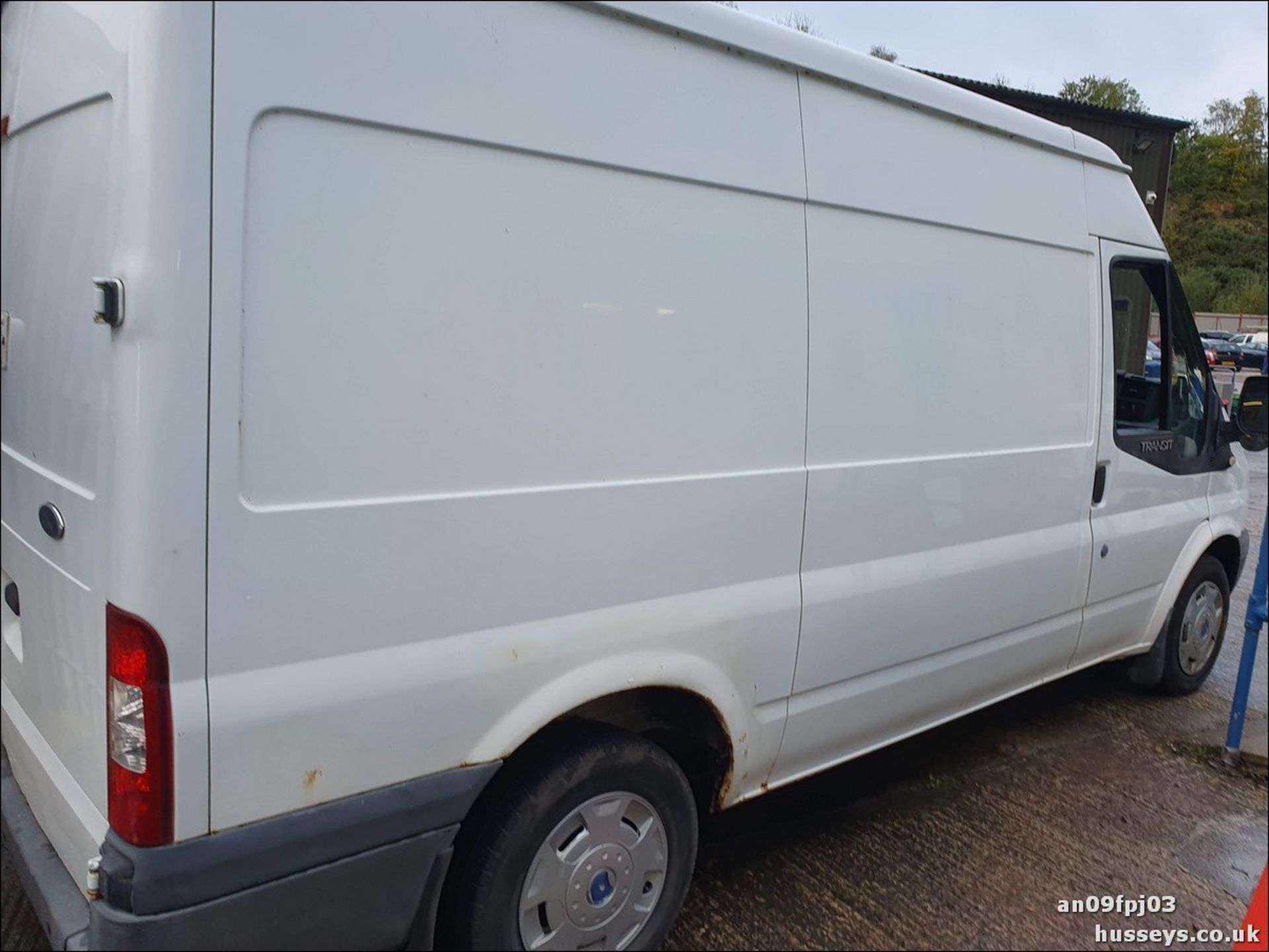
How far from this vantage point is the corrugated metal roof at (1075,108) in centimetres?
1224

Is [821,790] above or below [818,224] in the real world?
below

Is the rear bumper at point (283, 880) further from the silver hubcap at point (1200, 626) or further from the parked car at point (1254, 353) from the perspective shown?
the parked car at point (1254, 353)

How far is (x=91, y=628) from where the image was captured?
5.96 ft

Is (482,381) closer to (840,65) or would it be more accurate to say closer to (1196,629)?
(840,65)

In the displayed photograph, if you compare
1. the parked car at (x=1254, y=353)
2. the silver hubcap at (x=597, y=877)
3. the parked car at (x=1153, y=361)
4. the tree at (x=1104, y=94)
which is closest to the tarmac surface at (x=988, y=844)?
the silver hubcap at (x=597, y=877)

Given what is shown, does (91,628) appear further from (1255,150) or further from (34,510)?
(1255,150)

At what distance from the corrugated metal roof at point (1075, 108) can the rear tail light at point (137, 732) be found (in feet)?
35.9

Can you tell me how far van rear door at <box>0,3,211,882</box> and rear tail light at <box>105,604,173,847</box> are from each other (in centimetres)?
3

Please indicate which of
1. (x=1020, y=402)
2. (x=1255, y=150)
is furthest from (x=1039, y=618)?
(x=1255, y=150)

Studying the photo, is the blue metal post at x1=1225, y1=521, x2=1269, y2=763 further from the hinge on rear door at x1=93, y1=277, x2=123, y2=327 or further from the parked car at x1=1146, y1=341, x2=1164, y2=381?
the hinge on rear door at x1=93, y1=277, x2=123, y2=327

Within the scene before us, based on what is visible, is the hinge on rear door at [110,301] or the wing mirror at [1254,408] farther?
the wing mirror at [1254,408]

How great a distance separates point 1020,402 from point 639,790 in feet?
6.23

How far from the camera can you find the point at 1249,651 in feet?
13.0

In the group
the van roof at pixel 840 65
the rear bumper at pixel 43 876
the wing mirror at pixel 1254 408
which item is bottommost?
the rear bumper at pixel 43 876
